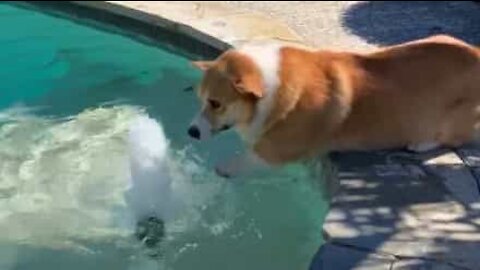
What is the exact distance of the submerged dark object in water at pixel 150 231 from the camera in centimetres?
477

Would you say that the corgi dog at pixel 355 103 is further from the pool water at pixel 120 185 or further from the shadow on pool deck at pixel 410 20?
the shadow on pool deck at pixel 410 20

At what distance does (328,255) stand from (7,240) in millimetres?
1575

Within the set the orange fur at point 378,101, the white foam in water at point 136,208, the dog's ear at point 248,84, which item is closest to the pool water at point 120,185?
the white foam in water at point 136,208

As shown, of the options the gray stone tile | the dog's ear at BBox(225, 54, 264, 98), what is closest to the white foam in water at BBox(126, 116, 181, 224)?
the dog's ear at BBox(225, 54, 264, 98)

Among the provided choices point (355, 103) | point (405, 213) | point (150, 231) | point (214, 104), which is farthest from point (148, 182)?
point (405, 213)

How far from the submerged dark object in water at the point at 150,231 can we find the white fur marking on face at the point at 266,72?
0.67 m

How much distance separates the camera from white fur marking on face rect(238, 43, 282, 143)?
4633mm

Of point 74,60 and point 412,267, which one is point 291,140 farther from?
point 74,60

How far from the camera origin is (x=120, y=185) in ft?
17.6

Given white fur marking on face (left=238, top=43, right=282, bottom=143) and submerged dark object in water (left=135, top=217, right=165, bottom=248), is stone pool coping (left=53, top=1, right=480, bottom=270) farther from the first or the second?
submerged dark object in water (left=135, top=217, right=165, bottom=248)

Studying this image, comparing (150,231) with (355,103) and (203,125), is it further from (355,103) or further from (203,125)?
(355,103)

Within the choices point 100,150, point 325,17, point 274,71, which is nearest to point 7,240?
point 100,150

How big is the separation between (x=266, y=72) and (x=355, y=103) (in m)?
0.53

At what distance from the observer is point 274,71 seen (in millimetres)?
4656
